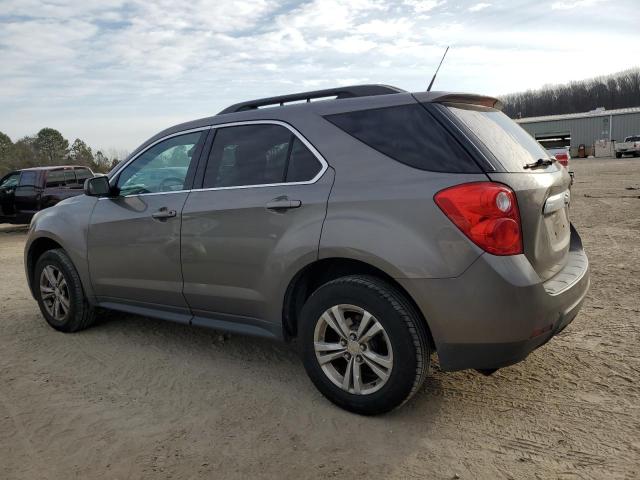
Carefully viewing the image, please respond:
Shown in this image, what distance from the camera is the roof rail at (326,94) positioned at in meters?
3.31

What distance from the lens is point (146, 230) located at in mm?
3949

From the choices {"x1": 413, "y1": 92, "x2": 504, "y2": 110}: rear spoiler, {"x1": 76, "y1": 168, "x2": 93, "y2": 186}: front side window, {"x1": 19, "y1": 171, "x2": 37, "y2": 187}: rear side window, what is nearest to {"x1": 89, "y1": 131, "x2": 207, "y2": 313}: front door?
{"x1": 413, "y1": 92, "x2": 504, "y2": 110}: rear spoiler

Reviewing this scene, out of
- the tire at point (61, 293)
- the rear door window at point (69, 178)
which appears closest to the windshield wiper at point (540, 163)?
the tire at point (61, 293)

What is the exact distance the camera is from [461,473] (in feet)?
8.15

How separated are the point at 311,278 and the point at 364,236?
0.60 meters

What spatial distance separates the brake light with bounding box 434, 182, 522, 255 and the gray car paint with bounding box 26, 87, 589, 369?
49 mm

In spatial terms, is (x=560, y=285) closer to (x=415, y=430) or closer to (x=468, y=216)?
(x=468, y=216)

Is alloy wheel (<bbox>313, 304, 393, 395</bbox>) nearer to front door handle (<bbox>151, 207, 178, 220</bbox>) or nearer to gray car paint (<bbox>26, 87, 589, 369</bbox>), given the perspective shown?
gray car paint (<bbox>26, 87, 589, 369</bbox>)

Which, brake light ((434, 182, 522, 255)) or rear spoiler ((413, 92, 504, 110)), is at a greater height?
rear spoiler ((413, 92, 504, 110))

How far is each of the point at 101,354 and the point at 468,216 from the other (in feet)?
10.2

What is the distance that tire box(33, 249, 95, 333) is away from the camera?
4.63 m

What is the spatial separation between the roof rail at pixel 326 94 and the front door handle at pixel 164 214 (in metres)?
0.88

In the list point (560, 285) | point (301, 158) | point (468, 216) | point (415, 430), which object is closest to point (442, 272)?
point (468, 216)

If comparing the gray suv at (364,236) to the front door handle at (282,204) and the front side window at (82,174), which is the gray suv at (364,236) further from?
the front side window at (82,174)
